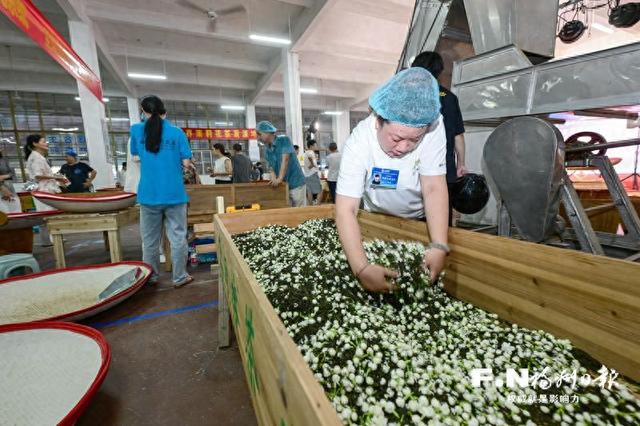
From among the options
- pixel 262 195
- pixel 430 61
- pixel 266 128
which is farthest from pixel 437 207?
pixel 262 195

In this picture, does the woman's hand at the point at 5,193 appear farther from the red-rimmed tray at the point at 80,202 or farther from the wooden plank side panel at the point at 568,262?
the wooden plank side panel at the point at 568,262

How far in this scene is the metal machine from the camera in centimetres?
142

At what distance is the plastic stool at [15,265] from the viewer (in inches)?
100

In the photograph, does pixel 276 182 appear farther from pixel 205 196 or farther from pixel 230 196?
pixel 205 196

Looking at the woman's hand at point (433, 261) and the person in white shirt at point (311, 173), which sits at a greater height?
the person in white shirt at point (311, 173)

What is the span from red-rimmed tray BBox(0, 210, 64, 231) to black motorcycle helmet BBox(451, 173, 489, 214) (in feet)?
12.0

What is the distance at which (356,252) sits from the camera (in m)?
1.14

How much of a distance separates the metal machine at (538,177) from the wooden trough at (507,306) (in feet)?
1.79

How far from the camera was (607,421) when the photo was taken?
2.38ft

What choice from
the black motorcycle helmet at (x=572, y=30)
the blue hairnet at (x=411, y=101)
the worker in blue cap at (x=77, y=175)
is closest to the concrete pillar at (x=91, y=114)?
the worker in blue cap at (x=77, y=175)

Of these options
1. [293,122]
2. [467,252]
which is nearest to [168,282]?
[467,252]

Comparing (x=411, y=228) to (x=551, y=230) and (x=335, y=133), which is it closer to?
(x=551, y=230)

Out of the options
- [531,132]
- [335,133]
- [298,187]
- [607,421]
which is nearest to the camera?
[607,421]

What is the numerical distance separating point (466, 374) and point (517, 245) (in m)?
0.55
